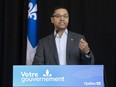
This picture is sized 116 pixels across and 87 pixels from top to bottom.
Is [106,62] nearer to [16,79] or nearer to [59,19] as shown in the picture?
[59,19]

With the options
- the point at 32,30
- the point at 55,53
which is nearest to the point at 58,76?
the point at 55,53

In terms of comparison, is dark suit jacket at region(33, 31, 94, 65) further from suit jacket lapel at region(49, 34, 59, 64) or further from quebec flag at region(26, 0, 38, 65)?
quebec flag at region(26, 0, 38, 65)

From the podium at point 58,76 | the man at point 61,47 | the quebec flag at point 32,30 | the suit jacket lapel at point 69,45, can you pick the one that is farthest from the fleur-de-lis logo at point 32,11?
the podium at point 58,76

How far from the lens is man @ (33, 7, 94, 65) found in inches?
104

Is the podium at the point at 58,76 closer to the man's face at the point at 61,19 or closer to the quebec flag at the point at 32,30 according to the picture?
the man's face at the point at 61,19

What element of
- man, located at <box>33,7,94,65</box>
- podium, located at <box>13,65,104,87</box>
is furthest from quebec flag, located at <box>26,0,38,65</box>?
podium, located at <box>13,65,104,87</box>

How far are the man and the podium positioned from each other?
2.61 feet

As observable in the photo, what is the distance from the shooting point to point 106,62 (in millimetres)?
3641

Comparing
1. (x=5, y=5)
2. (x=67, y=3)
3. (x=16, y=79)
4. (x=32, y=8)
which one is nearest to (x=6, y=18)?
(x=5, y=5)

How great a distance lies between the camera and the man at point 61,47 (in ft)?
8.66

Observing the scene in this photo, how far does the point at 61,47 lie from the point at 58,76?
955 millimetres

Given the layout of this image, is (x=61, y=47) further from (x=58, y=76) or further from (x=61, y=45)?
(x=58, y=76)

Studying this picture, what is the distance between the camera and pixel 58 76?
1769mm

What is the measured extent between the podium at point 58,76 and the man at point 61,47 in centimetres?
80
